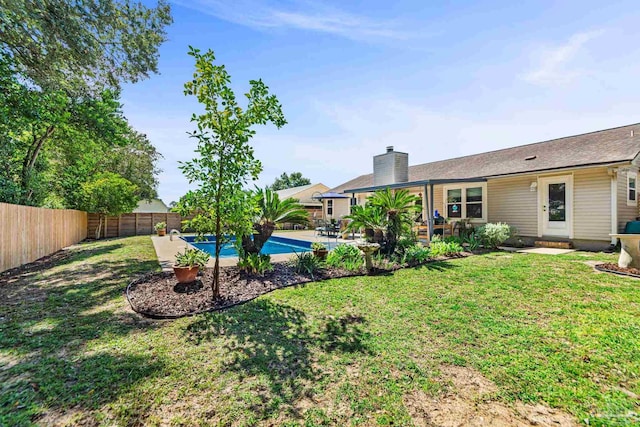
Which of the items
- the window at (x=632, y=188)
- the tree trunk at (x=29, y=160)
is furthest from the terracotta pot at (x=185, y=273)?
the window at (x=632, y=188)

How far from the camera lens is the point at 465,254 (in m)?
9.29

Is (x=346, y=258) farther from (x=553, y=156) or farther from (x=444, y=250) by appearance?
(x=553, y=156)

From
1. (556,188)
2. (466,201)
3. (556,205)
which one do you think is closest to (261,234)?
(466,201)

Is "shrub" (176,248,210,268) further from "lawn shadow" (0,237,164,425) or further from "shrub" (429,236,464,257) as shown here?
"shrub" (429,236,464,257)

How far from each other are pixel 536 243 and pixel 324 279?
9.25 meters

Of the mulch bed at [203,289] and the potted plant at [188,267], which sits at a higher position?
the potted plant at [188,267]

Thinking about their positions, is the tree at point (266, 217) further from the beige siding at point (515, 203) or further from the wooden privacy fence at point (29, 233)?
the beige siding at point (515, 203)

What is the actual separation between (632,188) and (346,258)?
36.1 feet

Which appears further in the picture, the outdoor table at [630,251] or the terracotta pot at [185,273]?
the outdoor table at [630,251]

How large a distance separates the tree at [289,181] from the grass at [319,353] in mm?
59274

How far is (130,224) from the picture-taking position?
818 inches

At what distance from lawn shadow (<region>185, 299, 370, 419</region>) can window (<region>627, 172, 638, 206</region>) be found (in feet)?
39.3

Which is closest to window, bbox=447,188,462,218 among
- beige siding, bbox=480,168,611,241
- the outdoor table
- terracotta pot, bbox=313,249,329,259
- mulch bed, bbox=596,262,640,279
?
beige siding, bbox=480,168,611,241

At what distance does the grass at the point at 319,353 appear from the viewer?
246 centimetres
